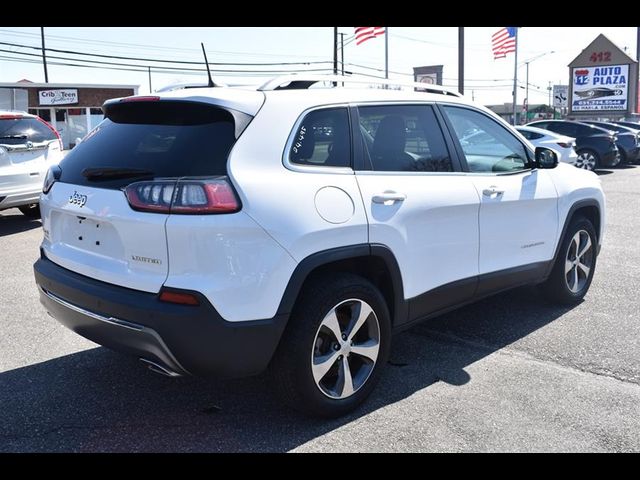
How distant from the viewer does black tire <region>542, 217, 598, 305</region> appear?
525cm

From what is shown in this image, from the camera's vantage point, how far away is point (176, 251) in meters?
2.90

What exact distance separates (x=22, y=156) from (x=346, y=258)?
710 centimetres

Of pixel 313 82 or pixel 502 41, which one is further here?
pixel 502 41

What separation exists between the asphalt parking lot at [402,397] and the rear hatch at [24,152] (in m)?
4.02

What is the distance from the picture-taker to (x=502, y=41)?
96.9 feet

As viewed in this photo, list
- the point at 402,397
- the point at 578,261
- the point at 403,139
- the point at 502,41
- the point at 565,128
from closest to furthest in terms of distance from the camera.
Result: the point at 402,397
the point at 403,139
the point at 578,261
the point at 565,128
the point at 502,41

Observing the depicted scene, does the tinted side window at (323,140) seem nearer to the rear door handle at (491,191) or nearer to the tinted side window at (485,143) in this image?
the tinted side window at (485,143)

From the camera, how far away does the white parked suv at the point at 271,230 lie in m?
2.92

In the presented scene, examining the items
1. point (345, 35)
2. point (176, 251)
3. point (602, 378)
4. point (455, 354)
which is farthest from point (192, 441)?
point (345, 35)

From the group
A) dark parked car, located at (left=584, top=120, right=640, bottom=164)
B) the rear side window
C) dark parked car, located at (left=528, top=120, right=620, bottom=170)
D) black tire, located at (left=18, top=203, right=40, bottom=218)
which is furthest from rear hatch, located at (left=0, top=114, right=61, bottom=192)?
dark parked car, located at (left=584, top=120, right=640, bottom=164)

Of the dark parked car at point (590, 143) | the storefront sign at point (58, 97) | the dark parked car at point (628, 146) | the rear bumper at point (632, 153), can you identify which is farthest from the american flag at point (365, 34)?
the storefront sign at point (58, 97)

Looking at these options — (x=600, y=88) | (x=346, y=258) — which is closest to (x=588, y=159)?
(x=346, y=258)

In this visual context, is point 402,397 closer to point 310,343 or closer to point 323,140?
point 310,343

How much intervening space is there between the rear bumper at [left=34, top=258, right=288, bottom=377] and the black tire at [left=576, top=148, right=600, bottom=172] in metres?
18.1
